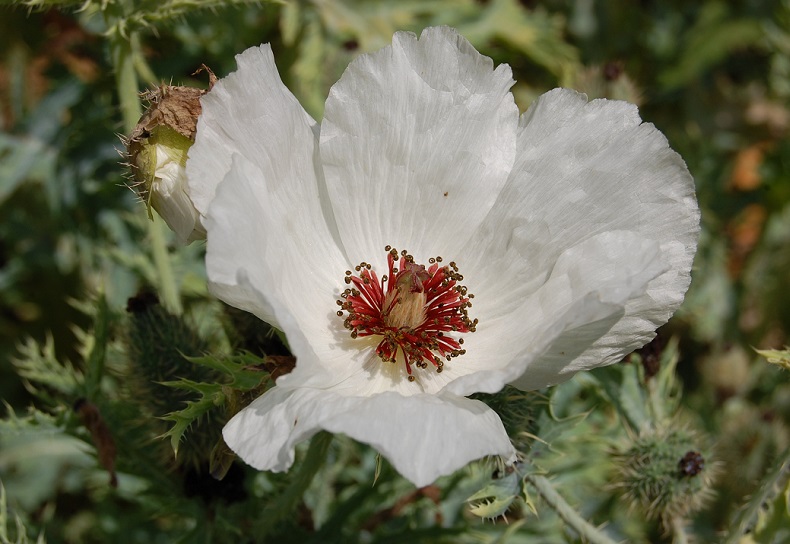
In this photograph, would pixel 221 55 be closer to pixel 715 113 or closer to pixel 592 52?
pixel 592 52

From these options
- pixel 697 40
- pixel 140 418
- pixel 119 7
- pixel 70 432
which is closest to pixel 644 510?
pixel 140 418

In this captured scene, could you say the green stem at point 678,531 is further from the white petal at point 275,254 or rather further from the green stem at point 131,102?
the green stem at point 131,102

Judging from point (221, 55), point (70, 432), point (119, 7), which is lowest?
point (70, 432)

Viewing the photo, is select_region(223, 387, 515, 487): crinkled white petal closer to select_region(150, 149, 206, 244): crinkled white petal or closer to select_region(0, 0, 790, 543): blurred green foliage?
select_region(0, 0, 790, 543): blurred green foliage

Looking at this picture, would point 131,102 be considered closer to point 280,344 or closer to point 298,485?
point 280,344

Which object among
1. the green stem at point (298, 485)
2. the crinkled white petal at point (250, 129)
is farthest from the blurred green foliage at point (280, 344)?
the crinkled white petal at point (250, 129)

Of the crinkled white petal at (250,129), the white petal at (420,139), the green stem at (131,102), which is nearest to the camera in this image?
the crinkled white petal at (250,129)
